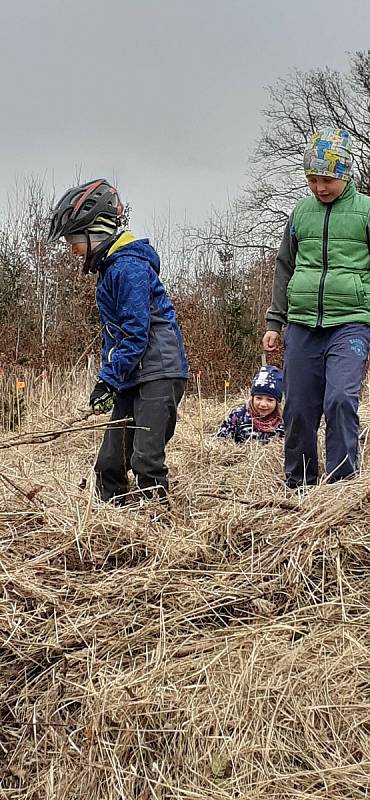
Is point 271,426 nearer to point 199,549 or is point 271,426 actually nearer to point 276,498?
point 276,498

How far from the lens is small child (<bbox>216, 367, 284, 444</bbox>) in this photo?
4.83 metres

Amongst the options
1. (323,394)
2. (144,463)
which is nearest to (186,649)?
(144,463)

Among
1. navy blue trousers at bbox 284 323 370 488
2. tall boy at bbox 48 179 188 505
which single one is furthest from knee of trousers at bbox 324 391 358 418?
tall boy at bbox 48 179 188 505

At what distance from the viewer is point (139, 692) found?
1883mm

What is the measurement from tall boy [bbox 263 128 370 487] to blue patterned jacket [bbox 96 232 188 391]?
1.84ft

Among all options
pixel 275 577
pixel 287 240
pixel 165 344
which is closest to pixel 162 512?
pixel 275 577

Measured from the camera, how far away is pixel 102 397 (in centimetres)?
329

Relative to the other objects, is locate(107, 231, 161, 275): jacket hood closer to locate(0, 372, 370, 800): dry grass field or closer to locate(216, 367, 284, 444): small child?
locate(0, 372, 370, 800): dry grass field

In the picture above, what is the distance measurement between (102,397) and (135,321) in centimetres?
36

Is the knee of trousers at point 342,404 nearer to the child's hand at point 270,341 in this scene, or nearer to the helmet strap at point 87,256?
the child's hand at point 270,341

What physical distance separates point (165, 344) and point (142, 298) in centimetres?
24

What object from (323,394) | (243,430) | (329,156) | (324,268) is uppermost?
(329,156)

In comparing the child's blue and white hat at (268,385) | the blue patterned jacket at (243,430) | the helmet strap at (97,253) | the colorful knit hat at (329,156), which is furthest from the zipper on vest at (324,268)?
the blue patterned jacket at (243,430)

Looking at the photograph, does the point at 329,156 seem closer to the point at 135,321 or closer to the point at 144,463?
the point at 135,321
